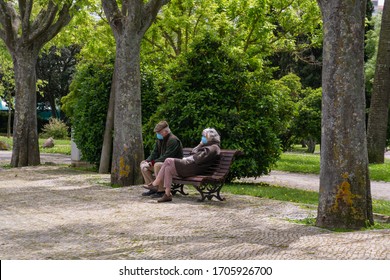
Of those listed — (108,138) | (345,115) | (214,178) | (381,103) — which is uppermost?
(381,103)

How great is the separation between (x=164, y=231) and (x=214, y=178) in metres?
3.53

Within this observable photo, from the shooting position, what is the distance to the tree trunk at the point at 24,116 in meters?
24.0

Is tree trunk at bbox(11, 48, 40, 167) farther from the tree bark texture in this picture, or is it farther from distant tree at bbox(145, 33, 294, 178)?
the tree bark texture

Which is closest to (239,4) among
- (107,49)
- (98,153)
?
(107,49)

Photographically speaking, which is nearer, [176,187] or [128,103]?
[176,187]

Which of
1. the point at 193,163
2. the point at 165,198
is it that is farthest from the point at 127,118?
the point at 165,198

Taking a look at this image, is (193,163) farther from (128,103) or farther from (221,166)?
(128,103)

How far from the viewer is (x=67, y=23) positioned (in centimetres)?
2441

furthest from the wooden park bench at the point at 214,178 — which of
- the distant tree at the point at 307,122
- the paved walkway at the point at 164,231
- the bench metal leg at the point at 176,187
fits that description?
the distant tree at the point at 307,122

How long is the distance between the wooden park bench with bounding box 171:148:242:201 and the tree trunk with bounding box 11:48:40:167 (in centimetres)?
1137

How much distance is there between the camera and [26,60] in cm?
2408

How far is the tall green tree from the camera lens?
2395 centimetres

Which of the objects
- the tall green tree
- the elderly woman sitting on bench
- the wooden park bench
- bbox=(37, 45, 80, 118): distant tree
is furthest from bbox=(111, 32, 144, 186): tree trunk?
bbox=(37, 45, 80, 118): distant tree

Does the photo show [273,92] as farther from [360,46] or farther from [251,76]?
[360,46]
